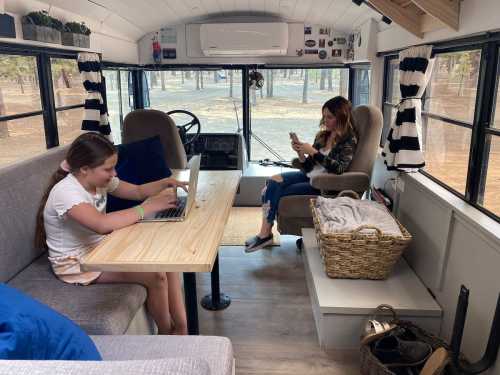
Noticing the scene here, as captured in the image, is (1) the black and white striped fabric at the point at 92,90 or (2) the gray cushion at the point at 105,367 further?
(1) the black and white striped fabric at the point at 92,90

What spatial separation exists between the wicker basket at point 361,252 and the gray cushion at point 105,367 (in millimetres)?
1663

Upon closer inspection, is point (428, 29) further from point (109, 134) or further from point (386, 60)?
point (109, 134)

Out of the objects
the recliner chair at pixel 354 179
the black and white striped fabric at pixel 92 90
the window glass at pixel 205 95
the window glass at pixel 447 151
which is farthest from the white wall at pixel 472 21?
the window glass at pixel 205 95

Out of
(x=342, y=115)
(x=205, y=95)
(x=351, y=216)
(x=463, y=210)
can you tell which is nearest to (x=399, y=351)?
(x=463, y=210)

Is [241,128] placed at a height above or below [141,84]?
below

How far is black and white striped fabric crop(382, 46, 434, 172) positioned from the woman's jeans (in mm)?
726

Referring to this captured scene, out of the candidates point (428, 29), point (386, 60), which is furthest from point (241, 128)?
point (428, 29)

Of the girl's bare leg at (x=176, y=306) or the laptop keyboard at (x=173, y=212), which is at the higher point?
the laptop keyboard at (x=173, y=212)

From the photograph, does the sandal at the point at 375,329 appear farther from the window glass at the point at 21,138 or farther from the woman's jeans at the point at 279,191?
the window glass at the point at 21,138

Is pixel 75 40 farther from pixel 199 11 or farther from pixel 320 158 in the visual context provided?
pixel 320 158

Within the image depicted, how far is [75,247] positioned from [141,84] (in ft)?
12.7

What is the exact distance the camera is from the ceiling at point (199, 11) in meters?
3.63

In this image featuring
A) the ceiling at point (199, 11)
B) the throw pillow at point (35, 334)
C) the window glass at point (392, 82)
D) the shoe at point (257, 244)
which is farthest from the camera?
the window glass at point (392, 82)

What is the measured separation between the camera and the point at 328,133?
10.7 ft
